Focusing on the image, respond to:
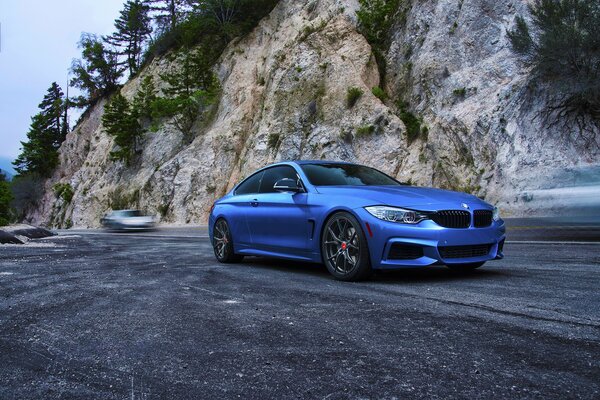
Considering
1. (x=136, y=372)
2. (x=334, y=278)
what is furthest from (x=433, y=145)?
(x=136, y=372)

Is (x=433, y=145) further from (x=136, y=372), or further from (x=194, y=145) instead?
(x=136, y=372)

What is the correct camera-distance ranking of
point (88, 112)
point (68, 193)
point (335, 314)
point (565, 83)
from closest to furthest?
→ 1. point (335, 314)
2. point (565, 83)
3. point (68, 193)
4. point (88, 112)

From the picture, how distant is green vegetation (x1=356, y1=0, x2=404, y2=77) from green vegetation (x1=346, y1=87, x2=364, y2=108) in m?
2.53

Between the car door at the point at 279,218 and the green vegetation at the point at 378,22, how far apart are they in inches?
947

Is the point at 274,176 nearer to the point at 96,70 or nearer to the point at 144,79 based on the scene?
the point at 144,79

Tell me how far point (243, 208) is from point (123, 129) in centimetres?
3844

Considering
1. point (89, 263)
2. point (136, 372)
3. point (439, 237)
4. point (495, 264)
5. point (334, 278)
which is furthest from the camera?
point (89, 263)

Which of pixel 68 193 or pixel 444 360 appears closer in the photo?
pixel 444 360

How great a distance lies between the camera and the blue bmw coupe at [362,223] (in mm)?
5496

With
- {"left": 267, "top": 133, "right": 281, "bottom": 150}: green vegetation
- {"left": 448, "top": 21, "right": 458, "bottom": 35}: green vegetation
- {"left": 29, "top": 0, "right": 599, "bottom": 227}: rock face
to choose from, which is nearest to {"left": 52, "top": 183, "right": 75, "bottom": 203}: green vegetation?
{"left": 29, "top": 0, "right": 599, "bottom": 227}: rock face

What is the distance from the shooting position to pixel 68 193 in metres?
51.2

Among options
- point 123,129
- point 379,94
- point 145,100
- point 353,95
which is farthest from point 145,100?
point 379,94

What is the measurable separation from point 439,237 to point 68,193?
168ft

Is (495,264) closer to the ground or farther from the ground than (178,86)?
closer to the ground
